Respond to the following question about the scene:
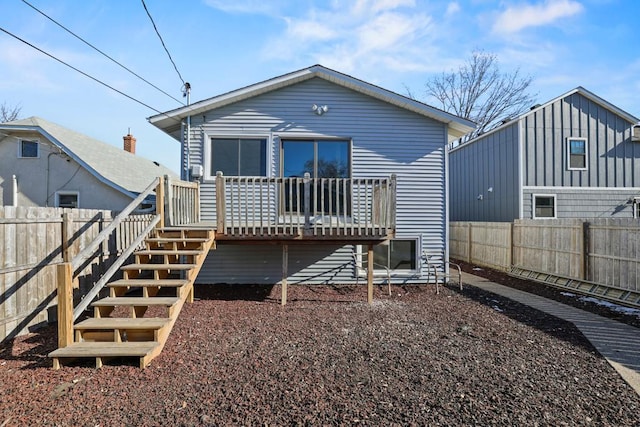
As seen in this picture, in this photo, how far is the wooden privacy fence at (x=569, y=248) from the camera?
21.6 ft

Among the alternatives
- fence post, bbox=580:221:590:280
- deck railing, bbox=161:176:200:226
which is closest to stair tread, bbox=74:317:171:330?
deck railing, bbox=161:176:200:226

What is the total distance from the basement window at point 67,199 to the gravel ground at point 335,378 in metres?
9.29

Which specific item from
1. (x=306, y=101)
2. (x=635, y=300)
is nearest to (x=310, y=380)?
(x=306, y=101)

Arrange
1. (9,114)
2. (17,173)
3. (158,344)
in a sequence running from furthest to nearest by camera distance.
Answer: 1. (9,114)
2. (17,173)
3. (158,344)

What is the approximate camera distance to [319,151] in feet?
25.5

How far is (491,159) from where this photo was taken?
13.2 m

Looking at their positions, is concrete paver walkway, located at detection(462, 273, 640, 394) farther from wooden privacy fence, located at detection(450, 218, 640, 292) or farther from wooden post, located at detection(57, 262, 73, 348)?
wooden post, located at detection(57, 262, 73, 348)

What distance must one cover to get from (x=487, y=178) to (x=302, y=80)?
931 centimetres

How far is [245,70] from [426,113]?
486 cm

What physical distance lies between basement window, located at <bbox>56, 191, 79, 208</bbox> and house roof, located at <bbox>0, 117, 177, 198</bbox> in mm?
1176

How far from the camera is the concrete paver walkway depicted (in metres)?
3.71

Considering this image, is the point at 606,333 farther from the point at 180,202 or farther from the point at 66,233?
the point at 66,233

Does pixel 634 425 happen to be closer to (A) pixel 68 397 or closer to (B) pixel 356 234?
(B) pixel 356 234

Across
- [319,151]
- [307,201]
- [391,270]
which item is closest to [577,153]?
[391,270]
